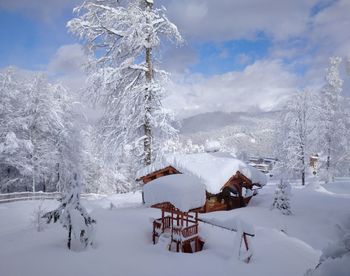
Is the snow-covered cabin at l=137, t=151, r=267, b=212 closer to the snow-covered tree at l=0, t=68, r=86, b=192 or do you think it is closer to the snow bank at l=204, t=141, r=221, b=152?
the snow bank at l=204, t=141, r=221, b=152

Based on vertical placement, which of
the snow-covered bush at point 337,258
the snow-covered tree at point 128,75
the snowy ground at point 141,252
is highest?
the snow-covered tree at point 128,75

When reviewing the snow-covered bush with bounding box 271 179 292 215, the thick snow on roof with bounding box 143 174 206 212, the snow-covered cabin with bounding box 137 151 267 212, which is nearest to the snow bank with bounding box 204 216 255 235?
the thick snow on roof with bounding box 143 174 206 212

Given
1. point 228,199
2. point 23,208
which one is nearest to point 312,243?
point 228,199

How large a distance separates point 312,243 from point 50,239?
11.6 metres

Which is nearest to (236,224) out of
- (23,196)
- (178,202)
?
(178,202)

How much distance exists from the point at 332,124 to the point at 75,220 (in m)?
29.1

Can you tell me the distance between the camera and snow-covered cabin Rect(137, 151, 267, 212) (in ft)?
60.4

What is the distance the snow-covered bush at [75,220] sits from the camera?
9.54m

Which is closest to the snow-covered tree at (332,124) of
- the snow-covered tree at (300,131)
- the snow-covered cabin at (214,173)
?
the snow-covered tree at (300,131)

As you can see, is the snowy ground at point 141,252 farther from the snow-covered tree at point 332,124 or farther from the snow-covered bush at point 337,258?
the snow-covered tree at point 332,124

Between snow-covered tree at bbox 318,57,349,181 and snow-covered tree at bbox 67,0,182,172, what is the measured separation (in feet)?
67.4

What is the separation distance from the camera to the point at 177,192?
10742mm

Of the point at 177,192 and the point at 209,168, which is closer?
the point at 177,192

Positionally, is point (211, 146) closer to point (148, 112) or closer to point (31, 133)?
point (148, 112)
